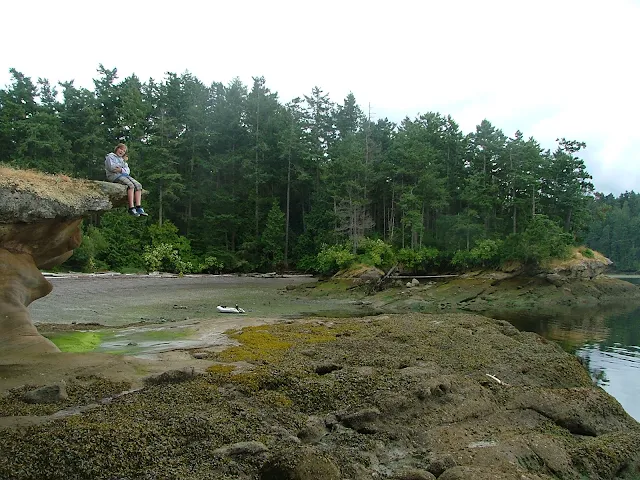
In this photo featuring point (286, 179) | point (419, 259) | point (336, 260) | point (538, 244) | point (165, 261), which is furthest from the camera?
point (286, 179)

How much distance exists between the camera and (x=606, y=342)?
67.8ft

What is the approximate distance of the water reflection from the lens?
13.9 meters

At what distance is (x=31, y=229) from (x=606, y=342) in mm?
22051

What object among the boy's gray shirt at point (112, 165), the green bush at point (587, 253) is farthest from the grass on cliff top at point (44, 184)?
the green bush at point (587, 253)

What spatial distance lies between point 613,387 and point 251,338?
10557 mm

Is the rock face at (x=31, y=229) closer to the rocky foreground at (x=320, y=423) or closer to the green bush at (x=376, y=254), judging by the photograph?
the rocky foreground at (x=320, y=423)

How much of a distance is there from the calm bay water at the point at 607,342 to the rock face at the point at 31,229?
13.7 metres

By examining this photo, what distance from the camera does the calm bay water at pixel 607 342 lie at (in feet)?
45.4

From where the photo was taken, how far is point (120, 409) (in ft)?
20.8

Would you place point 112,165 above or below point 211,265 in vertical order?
above

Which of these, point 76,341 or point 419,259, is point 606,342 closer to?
point 76,341

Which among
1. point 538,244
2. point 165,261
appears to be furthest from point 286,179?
point 538,244

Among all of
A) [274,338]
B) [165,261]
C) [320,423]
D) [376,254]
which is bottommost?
[320,423]

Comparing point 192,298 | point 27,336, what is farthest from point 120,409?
point 192,298
